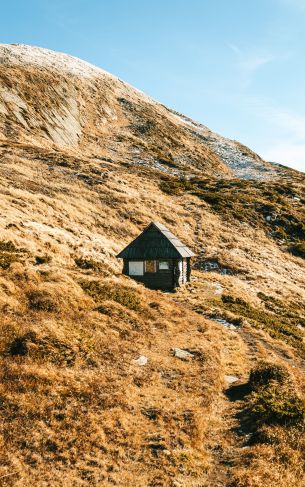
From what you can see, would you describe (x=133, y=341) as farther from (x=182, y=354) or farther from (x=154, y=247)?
(x=154, y=247)

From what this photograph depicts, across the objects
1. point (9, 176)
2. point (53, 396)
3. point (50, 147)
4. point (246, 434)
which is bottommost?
point (246, 434)

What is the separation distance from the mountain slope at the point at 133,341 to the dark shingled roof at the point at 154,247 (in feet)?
8.65

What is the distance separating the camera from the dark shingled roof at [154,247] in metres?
34.8

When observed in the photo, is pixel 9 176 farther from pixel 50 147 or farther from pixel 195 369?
pixel 195 369

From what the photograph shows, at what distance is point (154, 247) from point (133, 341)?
18.3m

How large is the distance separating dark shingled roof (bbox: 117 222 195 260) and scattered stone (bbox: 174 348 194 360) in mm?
16662

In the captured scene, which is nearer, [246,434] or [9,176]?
[246,434]

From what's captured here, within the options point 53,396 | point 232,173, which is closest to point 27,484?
point 53,396

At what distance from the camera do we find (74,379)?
43.2ft

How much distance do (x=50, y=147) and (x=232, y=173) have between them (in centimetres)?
5159

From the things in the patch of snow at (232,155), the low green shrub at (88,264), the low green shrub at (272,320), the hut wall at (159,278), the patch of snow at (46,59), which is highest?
the patch of snow at (46,59)

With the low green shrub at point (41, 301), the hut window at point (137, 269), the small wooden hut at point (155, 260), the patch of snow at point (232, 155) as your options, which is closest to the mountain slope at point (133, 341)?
the low green shrub at point (41, 301)

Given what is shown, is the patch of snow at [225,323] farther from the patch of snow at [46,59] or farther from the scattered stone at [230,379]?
the patch of snow at [46,59]

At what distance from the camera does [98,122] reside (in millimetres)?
96938
